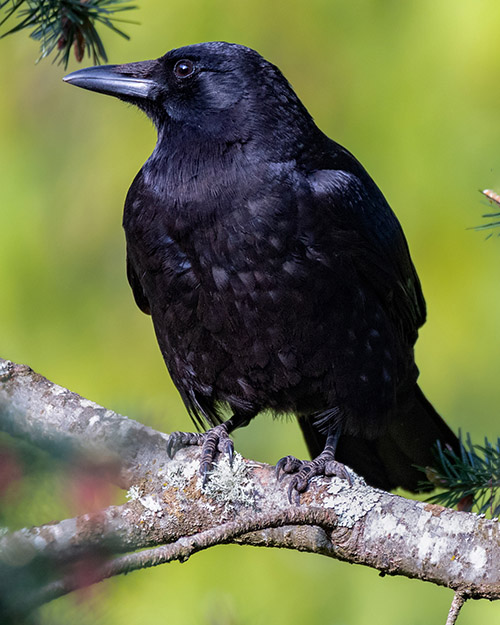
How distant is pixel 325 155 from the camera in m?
2.79

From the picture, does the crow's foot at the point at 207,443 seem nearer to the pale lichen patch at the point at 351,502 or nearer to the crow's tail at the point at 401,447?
the pale lichen patch at the point at 351,502

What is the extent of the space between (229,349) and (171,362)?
26 cm

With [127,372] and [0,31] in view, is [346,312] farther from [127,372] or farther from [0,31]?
[0,31]

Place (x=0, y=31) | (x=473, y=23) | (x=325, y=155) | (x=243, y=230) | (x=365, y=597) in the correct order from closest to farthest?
1. (x=243, y=230)
2. (x=325, y=155)
3. (x=365, y=597)
4. (x=473, y=23)
5. (x=0, y=31)

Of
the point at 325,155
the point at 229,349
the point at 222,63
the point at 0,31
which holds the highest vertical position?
the point at 0,31

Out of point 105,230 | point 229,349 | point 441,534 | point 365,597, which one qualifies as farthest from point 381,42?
point 441,534

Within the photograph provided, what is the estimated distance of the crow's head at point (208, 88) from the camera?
8.99 ft

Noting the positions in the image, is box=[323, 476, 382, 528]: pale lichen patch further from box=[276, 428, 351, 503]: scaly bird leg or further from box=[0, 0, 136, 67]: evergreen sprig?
box=[0, 0, 136, 67]: evergreen sprig

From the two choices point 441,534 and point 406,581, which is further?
point 406,581

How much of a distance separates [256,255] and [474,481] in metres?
0.87

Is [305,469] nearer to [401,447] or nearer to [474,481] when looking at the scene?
[474,481]

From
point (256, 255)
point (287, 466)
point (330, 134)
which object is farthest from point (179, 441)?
point (330, 134)

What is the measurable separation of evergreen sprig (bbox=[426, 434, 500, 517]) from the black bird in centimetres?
33

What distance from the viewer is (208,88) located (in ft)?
9.16
